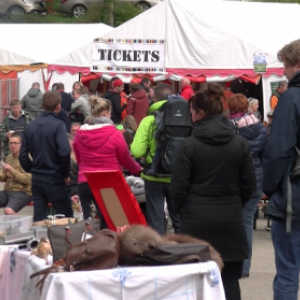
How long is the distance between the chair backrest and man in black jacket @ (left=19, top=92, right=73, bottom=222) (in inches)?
18.1

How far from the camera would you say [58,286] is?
11.7 ft

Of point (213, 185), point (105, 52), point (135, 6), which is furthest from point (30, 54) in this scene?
point (213, 185)

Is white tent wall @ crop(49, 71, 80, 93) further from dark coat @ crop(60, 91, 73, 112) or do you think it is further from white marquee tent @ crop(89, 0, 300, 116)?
white marquee tent @ crop(89, 0, 300, 116)

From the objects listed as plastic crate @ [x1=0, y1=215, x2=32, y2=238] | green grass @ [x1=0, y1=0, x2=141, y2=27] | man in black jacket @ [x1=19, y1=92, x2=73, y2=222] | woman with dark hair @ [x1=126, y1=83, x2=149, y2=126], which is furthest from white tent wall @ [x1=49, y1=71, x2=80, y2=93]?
green grass @ [x1=0, y1=0, x2=141, y2=27]

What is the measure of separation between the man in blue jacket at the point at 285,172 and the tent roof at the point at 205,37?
1202 cm

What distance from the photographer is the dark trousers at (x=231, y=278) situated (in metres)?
4.82

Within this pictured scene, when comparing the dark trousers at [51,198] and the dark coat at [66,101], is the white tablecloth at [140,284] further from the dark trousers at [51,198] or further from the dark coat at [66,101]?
the dark coat at [66,101]

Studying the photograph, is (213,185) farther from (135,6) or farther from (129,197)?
(135,6)

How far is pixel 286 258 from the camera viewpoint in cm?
444

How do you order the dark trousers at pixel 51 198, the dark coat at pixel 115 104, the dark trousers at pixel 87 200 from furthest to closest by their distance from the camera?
the dark coat at pixel 115 104
the dark trousers at pixel 51 198
the dark trousers at pixel 87 200

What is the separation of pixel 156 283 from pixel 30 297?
2.48 ft

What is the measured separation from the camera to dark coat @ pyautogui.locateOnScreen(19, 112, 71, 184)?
704 centimetres

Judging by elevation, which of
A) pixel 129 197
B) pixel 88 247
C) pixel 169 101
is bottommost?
pixel 129 197

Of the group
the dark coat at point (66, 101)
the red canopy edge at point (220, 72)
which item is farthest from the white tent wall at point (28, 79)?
the red canopy edge at point (220, 72)
